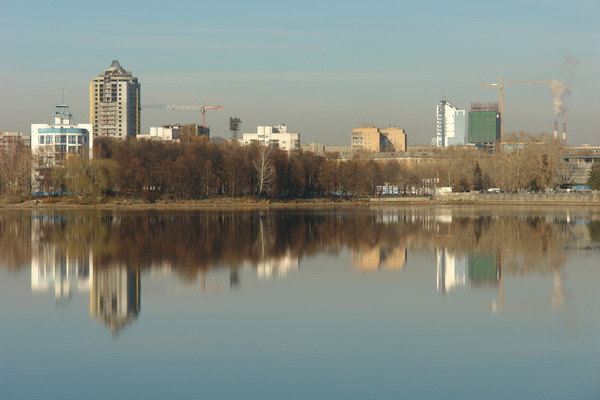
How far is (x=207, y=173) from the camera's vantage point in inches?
2788

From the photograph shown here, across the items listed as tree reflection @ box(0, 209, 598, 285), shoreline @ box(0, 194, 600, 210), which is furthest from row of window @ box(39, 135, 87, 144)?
tree reflection @ box(0, 209, 598, 285)

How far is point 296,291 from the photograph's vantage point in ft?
68.6

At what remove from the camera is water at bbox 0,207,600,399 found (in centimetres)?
1209

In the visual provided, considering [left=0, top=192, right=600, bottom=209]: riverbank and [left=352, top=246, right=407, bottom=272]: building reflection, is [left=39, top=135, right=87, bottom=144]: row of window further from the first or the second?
[left=352, top=246, right=407, bottom=272]: building reflection

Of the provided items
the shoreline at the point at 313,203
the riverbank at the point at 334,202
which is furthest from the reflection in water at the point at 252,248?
the riverbank at the point at 334,202

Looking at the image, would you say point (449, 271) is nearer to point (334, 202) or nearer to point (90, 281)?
point (90, 281)

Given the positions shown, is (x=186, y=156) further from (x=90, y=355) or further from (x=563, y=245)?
(x=90, y=355)

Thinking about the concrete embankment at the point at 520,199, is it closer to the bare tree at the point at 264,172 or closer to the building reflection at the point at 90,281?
the bare tree at the point at 264,172

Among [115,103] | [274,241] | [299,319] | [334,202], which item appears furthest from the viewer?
[115,103]

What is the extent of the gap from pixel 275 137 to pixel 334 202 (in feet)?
279

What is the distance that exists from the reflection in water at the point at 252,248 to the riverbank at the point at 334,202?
1798cm

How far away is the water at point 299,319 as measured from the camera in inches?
476

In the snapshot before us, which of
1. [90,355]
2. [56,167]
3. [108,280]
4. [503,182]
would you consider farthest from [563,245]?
[503,182]

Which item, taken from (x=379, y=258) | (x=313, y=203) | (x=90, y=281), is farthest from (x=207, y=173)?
(x=90, y=281)
